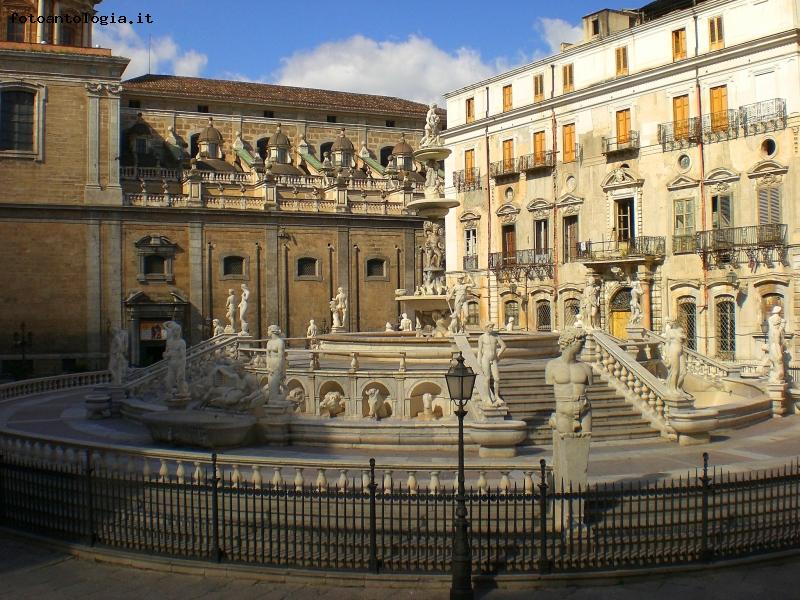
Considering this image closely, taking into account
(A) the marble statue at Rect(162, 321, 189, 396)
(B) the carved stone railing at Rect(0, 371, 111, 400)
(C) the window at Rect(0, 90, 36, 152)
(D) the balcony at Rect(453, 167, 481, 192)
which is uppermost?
(C) the window at Rect(0, 90, 36, 152)

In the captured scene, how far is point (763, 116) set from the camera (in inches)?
1129

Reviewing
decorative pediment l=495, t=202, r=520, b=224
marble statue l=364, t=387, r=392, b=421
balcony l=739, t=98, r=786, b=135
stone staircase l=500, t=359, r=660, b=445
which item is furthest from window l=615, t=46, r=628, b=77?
marble statue l=364, t=387, r=392, b=421

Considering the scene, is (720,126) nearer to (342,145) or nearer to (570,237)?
(570,237)

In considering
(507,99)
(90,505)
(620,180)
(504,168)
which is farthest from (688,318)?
(90,505)

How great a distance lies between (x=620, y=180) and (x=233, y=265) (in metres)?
19.9

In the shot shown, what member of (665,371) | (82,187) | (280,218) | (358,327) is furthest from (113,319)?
(665,371)

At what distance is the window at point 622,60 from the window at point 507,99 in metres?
6.02

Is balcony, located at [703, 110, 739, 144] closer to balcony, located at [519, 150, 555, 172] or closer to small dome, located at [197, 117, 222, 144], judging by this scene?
balcony, located at [519, 150, 555, 172]

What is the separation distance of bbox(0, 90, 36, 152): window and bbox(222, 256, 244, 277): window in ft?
34.4

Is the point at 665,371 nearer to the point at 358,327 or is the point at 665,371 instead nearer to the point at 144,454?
the point at 144,454

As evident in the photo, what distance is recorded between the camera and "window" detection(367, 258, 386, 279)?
45406 mm

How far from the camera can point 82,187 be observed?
38938 mm

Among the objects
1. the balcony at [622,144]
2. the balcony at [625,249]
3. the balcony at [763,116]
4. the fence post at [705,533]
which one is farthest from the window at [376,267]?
the fence post at [705,533]

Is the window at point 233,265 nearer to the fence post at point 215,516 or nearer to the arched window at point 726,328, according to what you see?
the arched window at point 726,328
